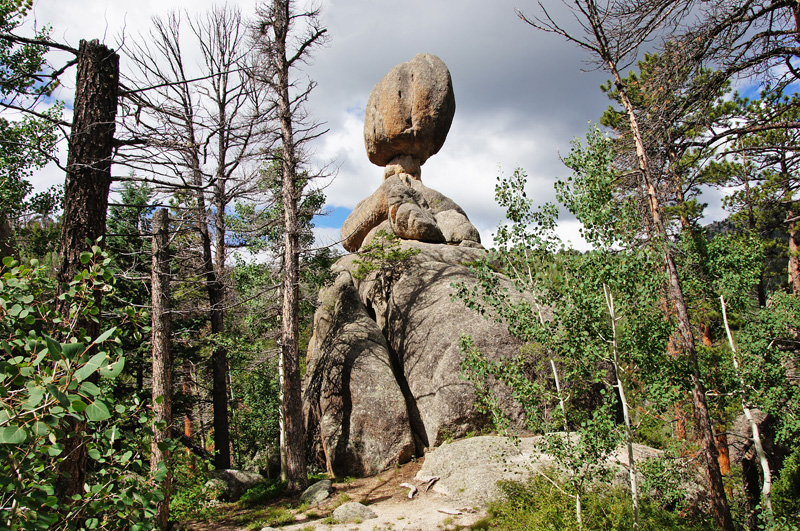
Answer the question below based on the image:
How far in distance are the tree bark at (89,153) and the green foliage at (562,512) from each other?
603 centimetres

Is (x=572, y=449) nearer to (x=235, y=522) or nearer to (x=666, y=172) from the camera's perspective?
(x=666, y=172)

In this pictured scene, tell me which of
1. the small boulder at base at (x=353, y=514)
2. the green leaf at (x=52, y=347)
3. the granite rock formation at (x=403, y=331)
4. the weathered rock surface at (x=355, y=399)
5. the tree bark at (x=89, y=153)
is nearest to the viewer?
the green leaf at (x=52, y=347)

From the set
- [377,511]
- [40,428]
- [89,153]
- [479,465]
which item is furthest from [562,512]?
[89,153]

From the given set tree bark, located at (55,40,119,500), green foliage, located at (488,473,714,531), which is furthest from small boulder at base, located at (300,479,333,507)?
tree bark, located at (55,40,119,500)

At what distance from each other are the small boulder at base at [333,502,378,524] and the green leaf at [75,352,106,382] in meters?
7.21

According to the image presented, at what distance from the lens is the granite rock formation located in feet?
35.7

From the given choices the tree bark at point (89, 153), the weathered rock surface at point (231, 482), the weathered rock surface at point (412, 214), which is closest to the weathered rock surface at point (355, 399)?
the weathered rock surface at point (231, 482)

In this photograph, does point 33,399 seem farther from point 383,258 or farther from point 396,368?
point 383,258

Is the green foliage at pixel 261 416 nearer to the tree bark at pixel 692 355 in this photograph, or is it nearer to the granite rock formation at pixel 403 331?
the granite rock formation at pixel 403 331

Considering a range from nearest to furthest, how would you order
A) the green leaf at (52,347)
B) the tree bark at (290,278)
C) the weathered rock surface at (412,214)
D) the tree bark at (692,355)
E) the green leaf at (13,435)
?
the green leaf at (13,435), the green leaf at (52,347), the tree bark at (692,355), the tree bark at (290,278), the weathered rock surface at (412,214)

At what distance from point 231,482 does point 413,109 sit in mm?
14693

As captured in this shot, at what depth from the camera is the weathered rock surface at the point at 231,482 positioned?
36.1ft

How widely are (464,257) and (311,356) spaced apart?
6.03 m

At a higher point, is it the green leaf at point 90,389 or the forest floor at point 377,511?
the green leaf at point 90,389
